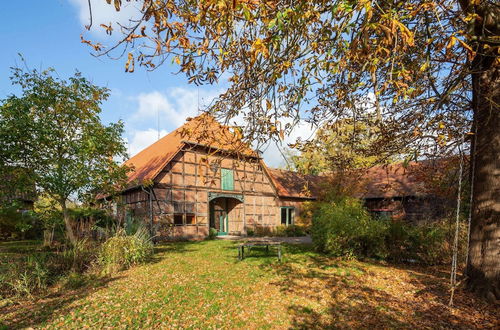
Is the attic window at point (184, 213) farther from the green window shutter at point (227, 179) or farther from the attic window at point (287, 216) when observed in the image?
the attic window at point (287, 216)

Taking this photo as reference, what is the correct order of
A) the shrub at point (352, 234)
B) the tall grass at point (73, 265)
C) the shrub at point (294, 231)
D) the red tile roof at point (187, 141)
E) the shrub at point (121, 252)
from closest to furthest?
the red tile roof at point (187, 141)
the tall grass at point (73, 265)
the shrub at point (121, 252)
the shrub at point (352, 234)
the shrub at point (294, 231)

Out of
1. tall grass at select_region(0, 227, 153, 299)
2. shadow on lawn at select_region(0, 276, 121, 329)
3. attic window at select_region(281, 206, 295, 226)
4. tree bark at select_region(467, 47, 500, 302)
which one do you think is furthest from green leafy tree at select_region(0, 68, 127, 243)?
attic window at select_region(281, 206, 295, 226)

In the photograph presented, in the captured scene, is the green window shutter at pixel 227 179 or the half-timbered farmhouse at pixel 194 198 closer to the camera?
the half-timbered farmhouse at pixel 194 198

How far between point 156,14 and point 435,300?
603 cm

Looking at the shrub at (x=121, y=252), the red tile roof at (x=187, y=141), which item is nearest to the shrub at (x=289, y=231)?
the red tile roof at (x=187, y=141)

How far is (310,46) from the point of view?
3.27 metres

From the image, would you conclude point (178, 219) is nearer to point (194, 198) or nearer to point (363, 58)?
point (194, 198)

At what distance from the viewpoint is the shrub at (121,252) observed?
25.8ft

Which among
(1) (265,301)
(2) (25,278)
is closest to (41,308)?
(2) (25,278)

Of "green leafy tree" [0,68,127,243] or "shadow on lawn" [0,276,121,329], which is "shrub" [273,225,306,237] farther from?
"shadow on lawn" [0,276,121,329]

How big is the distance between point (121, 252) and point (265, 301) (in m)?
4.98

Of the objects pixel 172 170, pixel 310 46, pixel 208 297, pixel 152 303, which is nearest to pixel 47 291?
pixel 152 303

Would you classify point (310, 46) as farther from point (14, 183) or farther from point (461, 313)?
point (14, 183)

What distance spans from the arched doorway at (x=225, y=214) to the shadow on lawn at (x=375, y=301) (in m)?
12.3
